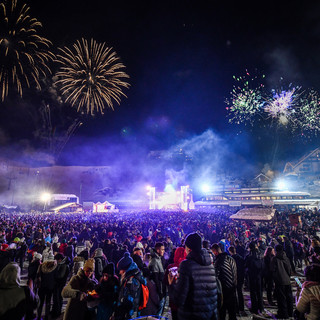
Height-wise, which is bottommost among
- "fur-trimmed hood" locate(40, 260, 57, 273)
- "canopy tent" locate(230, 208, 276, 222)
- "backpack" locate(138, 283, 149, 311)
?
"canopy tent" locate(230, 208, 276, 222)

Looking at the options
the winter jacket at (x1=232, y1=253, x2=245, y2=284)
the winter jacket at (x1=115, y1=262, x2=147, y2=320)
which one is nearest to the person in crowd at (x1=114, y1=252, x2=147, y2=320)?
the winter jacket at (x1=115, y1=262, x2=147, y2=320)

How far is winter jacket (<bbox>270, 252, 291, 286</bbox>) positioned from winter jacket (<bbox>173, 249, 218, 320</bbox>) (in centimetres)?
381

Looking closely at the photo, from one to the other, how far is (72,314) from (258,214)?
1080 inches

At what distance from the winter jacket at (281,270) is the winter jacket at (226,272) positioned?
1.75m

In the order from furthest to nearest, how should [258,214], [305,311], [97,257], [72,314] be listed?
[258,214], [97,257], [72,314], [305,311]

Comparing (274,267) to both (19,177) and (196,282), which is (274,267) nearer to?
(196,282)

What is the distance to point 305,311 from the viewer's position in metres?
3.11

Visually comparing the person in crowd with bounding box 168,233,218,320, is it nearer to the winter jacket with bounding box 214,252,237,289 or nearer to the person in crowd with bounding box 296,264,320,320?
the person in crowd with bounding box 296,264,320,320

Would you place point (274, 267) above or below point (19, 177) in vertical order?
below

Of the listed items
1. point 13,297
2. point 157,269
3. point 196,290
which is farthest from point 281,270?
point 13,297

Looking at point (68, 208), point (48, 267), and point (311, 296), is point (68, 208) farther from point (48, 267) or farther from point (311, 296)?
point (311, 296)

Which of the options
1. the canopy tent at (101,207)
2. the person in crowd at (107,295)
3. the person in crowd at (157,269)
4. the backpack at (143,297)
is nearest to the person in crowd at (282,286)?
the person in crowd at (157,269)

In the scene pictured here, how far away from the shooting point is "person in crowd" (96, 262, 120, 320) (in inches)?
157

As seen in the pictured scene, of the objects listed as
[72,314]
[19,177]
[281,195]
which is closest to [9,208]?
[19,177]
